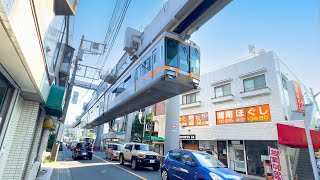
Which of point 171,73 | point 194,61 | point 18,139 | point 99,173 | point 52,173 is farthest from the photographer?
point 99,173

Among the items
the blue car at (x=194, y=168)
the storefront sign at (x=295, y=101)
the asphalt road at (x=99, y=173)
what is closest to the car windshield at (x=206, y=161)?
the blue car at (x=194, y=168)

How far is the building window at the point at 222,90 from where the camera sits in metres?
17.5

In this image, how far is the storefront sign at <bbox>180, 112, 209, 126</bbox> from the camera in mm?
19016

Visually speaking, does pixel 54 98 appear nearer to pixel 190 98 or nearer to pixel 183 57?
pixel 183 57

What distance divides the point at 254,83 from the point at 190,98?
23.7 ft

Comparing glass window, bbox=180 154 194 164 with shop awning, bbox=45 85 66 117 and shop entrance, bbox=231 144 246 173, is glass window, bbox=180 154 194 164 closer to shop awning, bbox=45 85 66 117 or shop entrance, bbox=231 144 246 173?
shop awning, bbox=45 85 66 117

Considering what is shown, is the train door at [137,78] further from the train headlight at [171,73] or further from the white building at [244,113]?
the white building at [244,113]

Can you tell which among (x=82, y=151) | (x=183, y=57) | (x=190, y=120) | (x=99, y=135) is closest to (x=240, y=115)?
(x=190, y=120)

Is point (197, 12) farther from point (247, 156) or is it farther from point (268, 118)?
point (247, 156)

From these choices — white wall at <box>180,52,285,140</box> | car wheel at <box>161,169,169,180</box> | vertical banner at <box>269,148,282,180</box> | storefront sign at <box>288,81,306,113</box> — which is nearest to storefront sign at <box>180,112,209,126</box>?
white wall at <box>180,52,285,140</box>

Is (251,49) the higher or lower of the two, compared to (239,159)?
higher

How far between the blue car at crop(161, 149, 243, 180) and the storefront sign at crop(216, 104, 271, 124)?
8.42 metres

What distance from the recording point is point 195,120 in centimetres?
2006

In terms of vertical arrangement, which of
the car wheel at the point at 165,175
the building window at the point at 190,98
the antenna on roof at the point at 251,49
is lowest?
the car wheel at the point at 165,175
